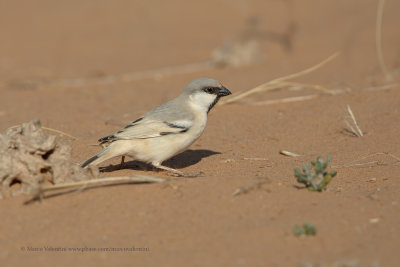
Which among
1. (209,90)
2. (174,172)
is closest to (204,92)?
(209,90)

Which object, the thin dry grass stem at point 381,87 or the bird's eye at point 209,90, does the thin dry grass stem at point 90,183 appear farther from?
the thin dry grass stem at point 381,87

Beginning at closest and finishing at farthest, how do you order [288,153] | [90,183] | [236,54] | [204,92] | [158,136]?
1. [90,183]
2. [158,136]
3. [204,92]
4. [288,153]
5. [236,54]

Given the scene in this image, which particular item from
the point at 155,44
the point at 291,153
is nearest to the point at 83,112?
the point at 291,153

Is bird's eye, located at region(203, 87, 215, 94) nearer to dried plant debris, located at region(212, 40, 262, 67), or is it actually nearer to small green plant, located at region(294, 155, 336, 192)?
small green plant, located at region(294, 155, 336, 192)

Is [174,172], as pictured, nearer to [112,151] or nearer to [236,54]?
[112,151]

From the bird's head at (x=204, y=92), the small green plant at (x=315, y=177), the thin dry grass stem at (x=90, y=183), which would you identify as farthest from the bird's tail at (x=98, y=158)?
the small green plant at (x=315, y=177)

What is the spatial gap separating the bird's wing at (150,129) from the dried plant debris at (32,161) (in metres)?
0.88

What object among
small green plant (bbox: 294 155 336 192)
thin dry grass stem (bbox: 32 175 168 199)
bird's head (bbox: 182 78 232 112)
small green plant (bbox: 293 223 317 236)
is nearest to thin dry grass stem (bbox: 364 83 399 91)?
bird's head (bbox: 182 78 232 112)

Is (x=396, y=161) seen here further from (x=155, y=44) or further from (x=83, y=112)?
(x=155, y=44)

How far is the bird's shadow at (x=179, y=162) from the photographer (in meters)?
6.36

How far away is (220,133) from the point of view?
7766mm

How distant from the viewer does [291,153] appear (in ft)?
22.1

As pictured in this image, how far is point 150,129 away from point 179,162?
1.00m

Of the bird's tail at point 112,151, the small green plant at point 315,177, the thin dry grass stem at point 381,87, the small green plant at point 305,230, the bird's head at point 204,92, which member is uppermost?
the thin dry grass stem at point 381,87
